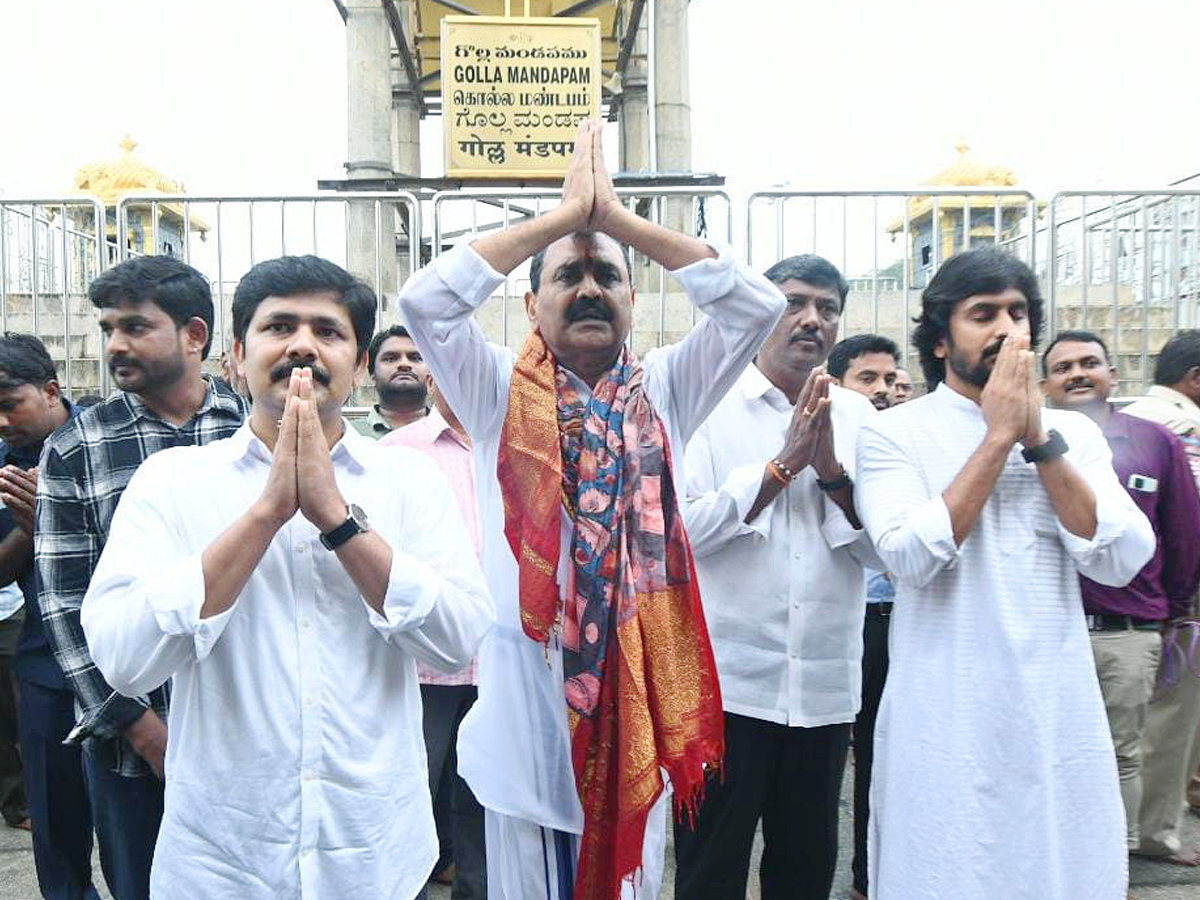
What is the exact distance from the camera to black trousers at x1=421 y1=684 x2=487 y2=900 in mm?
3377

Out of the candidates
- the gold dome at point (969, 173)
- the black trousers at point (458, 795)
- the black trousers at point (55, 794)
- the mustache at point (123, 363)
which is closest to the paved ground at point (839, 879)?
the black trousers at point (458, 795)

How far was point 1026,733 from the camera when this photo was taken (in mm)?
2197

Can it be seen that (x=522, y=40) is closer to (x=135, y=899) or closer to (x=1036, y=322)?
(x=1036, y=322)

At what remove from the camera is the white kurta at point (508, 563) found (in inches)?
86.4

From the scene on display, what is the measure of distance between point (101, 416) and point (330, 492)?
1.11 meters

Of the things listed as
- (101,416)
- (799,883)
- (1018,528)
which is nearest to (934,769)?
(1018,528)

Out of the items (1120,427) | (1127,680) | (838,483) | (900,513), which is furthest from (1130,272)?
(900,513)

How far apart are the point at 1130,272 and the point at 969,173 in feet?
35.0

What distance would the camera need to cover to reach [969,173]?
15.8 m

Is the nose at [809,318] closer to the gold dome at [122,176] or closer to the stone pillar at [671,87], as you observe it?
the stone pillar at [671,87]

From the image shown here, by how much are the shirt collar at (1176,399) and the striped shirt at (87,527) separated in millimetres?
3848

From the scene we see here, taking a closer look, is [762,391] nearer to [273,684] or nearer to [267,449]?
[267,449]

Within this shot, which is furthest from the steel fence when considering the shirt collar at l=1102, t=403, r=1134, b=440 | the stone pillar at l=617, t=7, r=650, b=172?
the stone pillar at l=617, t=7, r=650, b=172

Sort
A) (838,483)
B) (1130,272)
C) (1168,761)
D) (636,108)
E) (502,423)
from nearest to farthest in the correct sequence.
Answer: (502,423)
(838,483)
(1168,761)
(1130,272)
(636,108)
